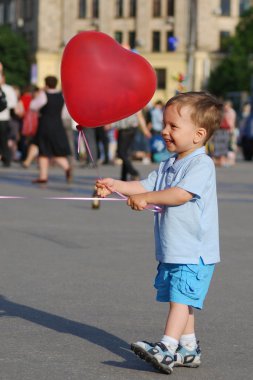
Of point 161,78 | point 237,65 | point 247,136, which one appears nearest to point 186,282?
point 247,136

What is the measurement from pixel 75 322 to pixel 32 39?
4520 inches

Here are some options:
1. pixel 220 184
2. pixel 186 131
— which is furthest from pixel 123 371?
pixel 220 184

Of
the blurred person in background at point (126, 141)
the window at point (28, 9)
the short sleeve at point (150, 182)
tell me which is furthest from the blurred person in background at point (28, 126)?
the window at point (28, 9)

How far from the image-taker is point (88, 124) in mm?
6992

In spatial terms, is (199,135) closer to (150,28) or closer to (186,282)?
(186,282)

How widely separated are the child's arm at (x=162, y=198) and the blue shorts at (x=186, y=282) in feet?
1.07

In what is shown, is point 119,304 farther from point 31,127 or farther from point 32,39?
point 32,39

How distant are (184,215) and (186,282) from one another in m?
0.32

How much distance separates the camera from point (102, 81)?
691cm

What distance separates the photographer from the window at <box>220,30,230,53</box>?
116062mm

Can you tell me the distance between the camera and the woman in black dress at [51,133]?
2048 centimetres

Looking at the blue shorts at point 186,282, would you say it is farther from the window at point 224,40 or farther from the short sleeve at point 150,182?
the window at point 224,40

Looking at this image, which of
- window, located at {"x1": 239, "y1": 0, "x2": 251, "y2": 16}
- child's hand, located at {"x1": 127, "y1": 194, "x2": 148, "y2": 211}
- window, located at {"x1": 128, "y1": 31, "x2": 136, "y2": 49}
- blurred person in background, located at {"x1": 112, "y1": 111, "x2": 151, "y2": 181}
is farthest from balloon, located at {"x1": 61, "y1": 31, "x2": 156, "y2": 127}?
window, located at {"x1": 239, "y1": 0, "x2": 251, "y2": 16}

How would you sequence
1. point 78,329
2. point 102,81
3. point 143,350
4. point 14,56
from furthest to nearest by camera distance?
point 14,56 < point 78,329 < point 102,81 < point 143,350
